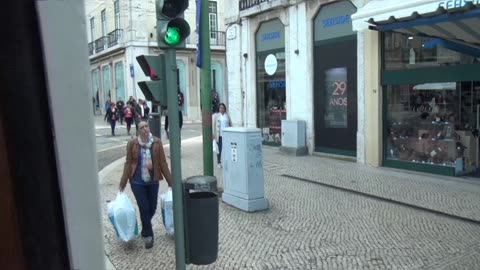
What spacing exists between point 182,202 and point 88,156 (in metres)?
2.67

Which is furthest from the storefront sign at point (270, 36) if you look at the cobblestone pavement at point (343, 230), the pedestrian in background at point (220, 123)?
the cobblestone pavement at point (343, 230)

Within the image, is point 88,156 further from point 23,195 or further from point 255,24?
point 255,24

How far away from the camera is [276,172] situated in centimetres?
1085

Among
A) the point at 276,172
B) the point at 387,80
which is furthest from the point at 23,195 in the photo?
the point at 387,80

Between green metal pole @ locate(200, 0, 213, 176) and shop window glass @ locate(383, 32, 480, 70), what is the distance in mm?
4824

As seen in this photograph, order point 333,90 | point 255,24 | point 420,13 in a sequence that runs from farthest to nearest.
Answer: point 255,24 < point 333,90 < point 420,13

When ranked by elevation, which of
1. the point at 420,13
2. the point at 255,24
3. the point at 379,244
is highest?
the point at 255,24

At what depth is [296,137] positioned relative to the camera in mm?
13266

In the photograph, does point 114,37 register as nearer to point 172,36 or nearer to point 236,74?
point 236,74

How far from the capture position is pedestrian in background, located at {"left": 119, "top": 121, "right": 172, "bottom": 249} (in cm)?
577

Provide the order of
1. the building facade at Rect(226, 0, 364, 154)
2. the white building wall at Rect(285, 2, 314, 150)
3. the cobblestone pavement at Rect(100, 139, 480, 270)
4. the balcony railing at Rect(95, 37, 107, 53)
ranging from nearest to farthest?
the cobblestone pavement at Rect(100, 139, 480, 270) → the building facade at Rect(226, 0, 364, 154) → the white building wall at Rect(285, 2, 314, 150) → the balcony railing at Rect(95, 37, 107, 53)

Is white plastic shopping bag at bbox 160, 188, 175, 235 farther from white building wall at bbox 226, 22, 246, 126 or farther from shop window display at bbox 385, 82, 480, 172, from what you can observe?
white building wall at bbox 226, 22, 246, 126

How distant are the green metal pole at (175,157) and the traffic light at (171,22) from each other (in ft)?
0.30

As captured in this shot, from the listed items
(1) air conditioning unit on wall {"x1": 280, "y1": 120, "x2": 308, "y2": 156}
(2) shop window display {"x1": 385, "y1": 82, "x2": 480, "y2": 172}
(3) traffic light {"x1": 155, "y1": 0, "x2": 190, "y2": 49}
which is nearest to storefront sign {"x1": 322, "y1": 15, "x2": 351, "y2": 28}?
(2) shop window display {"x1": 385, "y1": 82, "x2": 480, "y2": 172}
